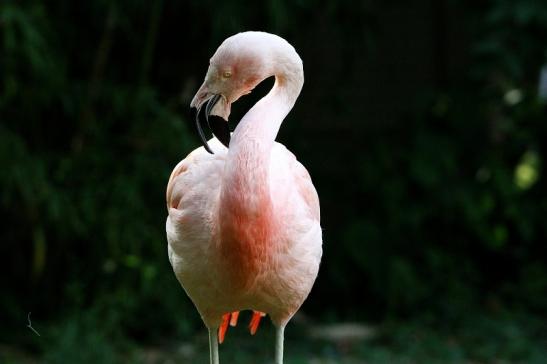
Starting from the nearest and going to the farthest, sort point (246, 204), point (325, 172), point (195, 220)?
1. point (246, 204)
2. point (195, 220)
3. point (325, 172)

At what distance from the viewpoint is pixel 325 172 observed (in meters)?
5.53

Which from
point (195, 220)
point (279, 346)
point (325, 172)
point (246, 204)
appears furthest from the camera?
point (325, 172)

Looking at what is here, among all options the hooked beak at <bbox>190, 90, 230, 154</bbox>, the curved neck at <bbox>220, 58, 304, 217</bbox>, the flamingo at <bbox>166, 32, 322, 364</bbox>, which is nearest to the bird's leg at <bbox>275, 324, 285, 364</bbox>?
the flamingo at <bbox>166, 32, 322, 364</bbox>

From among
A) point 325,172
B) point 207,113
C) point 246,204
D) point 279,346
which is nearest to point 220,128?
point 207,113

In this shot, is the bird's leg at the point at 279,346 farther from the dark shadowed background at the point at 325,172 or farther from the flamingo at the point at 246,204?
the dark shadowed background at the point at 325,172

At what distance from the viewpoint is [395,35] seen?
587 centimetres

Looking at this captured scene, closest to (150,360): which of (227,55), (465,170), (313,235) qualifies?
(465,170)

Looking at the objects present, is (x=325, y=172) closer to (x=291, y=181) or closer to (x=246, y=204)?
(x=291, y=181)

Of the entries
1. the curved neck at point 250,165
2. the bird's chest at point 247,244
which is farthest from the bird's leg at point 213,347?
the curved neck at point 250,165

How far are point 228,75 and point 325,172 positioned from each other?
3.41 m

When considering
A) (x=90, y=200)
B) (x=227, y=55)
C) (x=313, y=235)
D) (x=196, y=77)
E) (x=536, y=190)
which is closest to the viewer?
(x=227, y=55)

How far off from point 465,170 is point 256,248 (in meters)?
3.38

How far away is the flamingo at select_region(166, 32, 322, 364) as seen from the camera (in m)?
2.14

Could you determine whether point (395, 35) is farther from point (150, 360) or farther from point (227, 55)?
point (227, 55)
